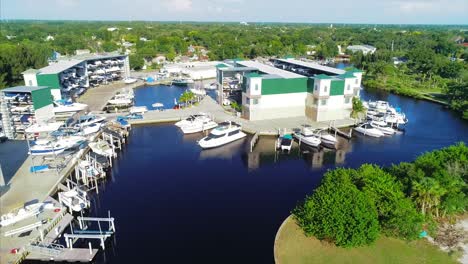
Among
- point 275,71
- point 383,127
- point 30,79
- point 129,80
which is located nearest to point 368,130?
point 383,127

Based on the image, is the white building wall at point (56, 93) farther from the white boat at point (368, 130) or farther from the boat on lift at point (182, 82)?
the white boat at point (368, 130)

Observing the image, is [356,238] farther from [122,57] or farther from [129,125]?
[122,57]

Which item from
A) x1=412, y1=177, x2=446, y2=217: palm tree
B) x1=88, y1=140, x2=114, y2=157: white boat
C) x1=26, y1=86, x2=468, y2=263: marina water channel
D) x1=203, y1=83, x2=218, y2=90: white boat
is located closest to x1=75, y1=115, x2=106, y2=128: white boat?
x1=26, y1=86, x2=468, y2=263: marina water channel

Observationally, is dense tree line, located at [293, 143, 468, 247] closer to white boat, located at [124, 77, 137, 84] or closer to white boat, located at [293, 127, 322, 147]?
white boat, located at [293, 127, 322, 147]

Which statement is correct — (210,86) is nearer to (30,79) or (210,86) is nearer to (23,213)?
(30,79)

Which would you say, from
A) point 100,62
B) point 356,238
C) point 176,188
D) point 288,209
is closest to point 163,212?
point 176,188
